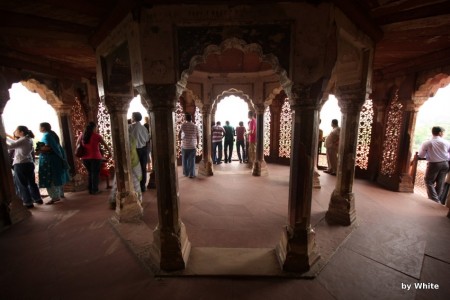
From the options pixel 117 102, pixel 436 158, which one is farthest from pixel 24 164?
pixel 436 158

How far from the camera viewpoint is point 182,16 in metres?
2.42

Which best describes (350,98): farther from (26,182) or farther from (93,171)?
(26,182)

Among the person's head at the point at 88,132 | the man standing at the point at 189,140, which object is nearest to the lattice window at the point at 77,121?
the person's head at the point at 88,132

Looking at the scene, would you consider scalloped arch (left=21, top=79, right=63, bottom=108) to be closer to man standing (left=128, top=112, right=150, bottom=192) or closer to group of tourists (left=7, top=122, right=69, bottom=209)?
group of tourists (left=7, top=122, right=69, bottom=209)

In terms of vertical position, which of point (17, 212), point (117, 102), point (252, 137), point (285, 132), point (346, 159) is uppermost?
point (117, 102)

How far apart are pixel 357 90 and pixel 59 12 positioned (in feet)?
14.8

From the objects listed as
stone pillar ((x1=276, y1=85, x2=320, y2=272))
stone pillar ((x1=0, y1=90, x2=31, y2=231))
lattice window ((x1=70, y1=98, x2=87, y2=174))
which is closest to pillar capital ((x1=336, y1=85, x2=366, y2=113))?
stone pillar ((x1=276, y1=85, x2=320, y2=272))

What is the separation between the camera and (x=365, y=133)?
23.3 feet

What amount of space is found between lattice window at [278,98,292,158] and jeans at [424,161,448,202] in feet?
14.3

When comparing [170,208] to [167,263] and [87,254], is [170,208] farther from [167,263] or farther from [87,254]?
[87,254]

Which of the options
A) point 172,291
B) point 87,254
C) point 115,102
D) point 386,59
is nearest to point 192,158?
point 115,102

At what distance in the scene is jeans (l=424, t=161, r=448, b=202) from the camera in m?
5.41

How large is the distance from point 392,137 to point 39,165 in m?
9.19

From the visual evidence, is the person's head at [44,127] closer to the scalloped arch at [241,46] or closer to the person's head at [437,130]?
the scalloped arch at [241,46]
